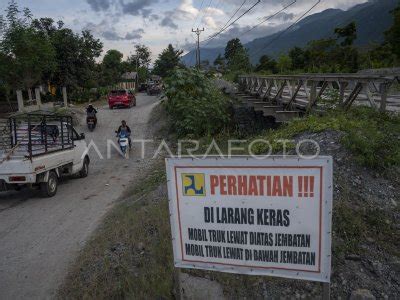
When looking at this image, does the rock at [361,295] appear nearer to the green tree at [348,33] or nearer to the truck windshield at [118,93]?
the truck windshield at [118,93]

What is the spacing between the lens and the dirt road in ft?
20.2

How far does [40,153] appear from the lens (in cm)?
1104

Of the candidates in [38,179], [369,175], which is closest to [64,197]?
[38,179]

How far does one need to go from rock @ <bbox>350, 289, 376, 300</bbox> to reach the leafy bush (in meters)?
12.4

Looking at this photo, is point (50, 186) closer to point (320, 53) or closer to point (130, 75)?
point (320, 53)

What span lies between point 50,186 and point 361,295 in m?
9.23

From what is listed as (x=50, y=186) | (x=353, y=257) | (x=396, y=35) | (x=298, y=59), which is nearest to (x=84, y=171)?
(x=50, y=186)

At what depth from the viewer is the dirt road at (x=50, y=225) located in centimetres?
615

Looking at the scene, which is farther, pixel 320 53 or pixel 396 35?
pixel 320 53

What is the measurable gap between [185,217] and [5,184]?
337 inches

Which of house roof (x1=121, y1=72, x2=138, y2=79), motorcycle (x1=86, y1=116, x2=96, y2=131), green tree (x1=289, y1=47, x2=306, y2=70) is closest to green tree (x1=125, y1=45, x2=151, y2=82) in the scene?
house roof (x1=121, y1=72, x2=138, y2=79)

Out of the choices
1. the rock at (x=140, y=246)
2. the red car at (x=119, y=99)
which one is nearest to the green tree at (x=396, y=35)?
the red car at (x=119, y=99)

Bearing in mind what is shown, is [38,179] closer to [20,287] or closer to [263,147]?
[20,287]

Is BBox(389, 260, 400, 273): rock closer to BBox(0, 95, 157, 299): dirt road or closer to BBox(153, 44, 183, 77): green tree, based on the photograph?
BBox(0, 95, 157, 299): dirt road
